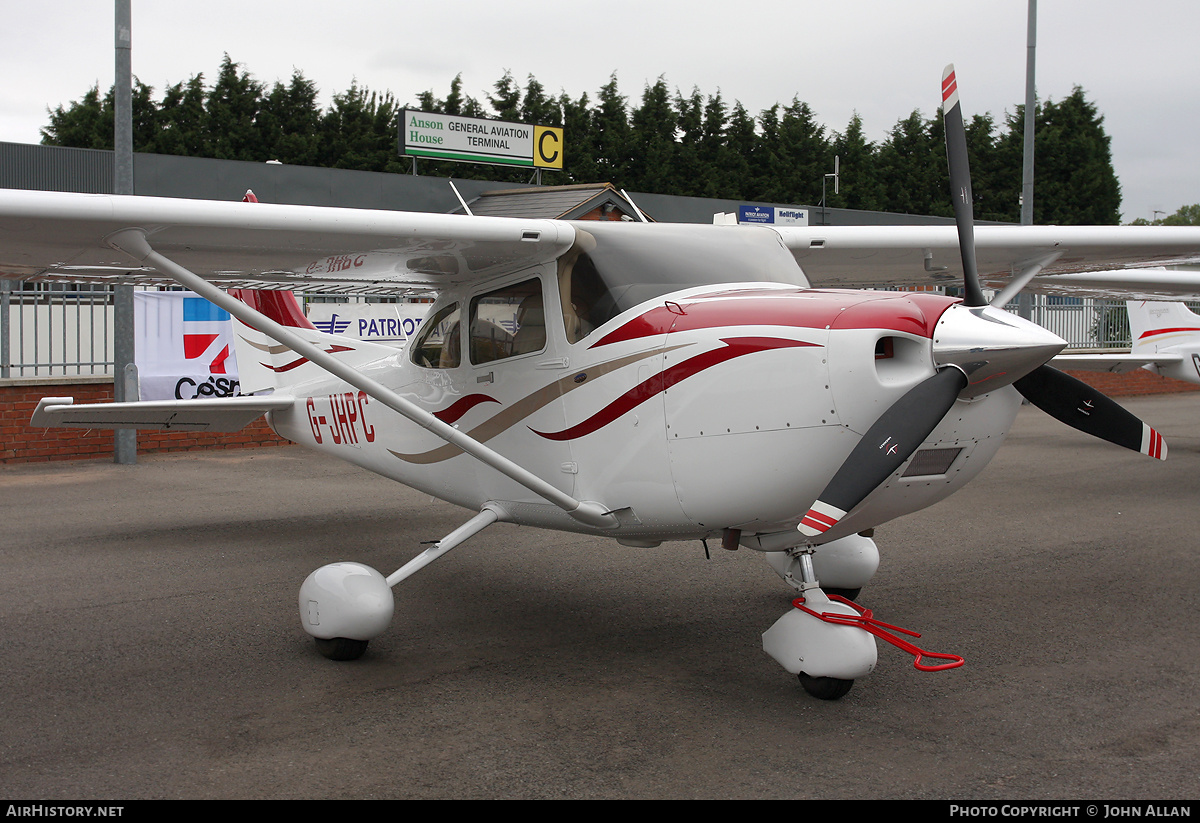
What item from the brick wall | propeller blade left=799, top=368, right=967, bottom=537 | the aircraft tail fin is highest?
the aircraft tail fin

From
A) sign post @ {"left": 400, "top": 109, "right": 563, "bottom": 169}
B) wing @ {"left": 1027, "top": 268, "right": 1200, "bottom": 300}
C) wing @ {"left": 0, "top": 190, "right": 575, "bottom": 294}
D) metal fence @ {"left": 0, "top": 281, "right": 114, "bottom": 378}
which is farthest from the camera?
sign post @ {"left": 400, "top": 109, "right": 563, "bottom": 169}

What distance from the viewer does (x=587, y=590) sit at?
628cm

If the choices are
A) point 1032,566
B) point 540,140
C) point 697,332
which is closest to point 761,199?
point 540,140

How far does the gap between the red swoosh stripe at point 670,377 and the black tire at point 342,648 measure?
1438 millimetres

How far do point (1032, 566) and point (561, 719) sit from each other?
4.48m

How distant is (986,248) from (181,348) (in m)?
11.1

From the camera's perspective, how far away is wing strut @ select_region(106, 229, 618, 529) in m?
4.44

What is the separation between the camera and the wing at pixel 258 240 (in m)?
4.19

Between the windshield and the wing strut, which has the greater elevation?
the windshield

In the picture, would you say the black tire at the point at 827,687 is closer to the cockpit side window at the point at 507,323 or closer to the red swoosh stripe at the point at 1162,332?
the cockpit side window at the point at 507,323

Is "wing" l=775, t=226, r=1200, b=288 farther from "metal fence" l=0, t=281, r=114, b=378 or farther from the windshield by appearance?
"metal fence" l=0, t=281, r=114, b=378

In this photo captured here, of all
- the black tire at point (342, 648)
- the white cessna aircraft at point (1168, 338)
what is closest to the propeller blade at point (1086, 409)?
the black tire at point (342, 648)

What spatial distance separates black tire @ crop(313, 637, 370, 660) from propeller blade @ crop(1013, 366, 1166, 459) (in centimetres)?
339

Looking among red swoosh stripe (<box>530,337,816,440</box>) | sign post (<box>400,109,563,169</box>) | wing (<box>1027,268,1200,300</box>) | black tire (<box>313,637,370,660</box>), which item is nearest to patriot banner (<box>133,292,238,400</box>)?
black tire (<box>313,637,370,660</box>)
